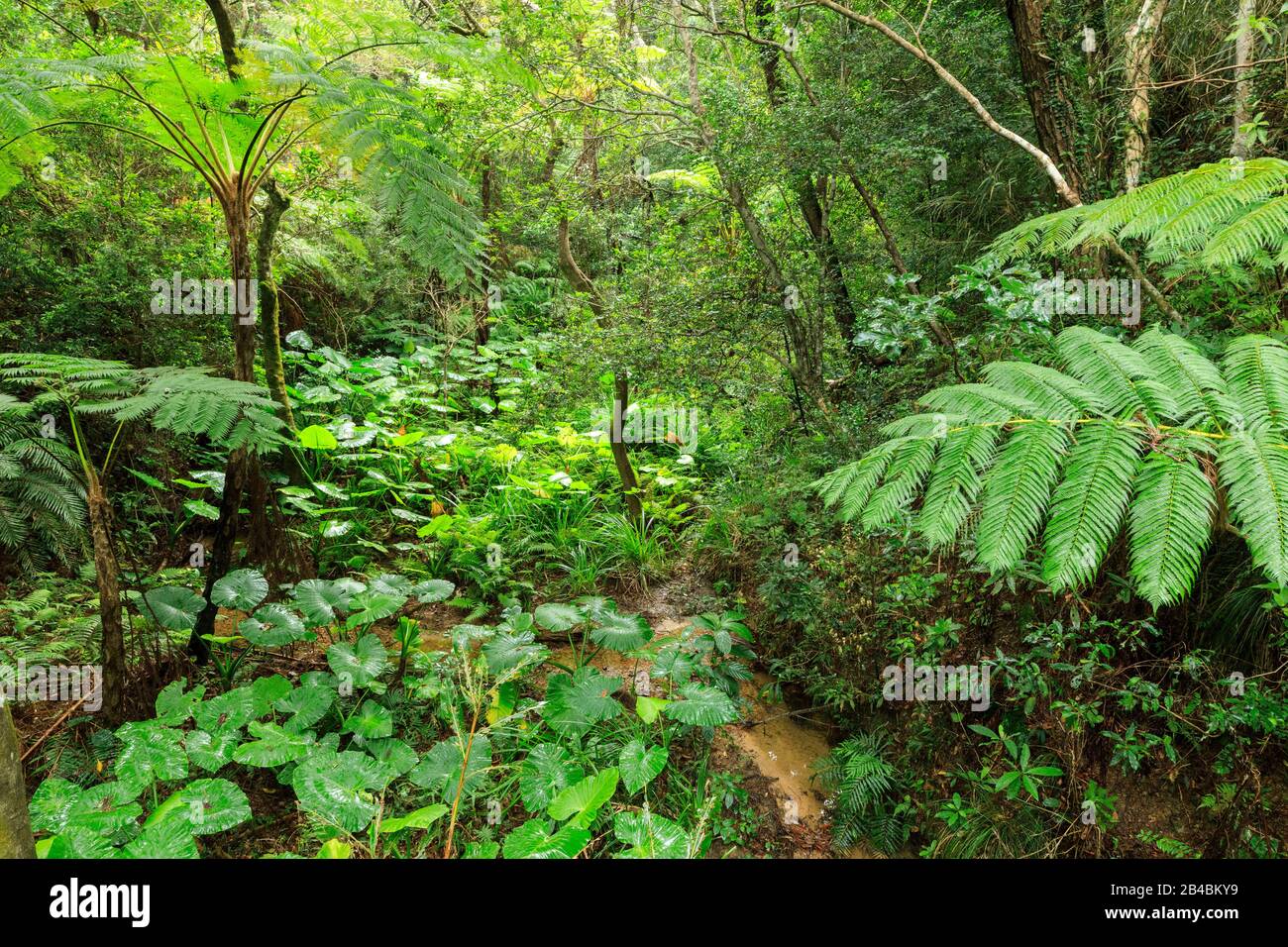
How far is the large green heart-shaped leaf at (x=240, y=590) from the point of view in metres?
2.79

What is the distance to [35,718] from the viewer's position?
282 centimetres

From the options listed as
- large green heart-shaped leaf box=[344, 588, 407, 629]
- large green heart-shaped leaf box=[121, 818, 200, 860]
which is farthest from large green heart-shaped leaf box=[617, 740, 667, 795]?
large green heart-shaped leaf box=[121, 818, 200, 860]

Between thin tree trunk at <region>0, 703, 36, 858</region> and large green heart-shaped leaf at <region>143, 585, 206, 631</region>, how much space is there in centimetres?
182

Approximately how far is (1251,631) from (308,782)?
330cm

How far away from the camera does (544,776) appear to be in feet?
7.94

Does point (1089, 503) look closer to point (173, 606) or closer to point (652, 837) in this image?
point (652, 837)

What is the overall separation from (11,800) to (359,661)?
167 centimetres

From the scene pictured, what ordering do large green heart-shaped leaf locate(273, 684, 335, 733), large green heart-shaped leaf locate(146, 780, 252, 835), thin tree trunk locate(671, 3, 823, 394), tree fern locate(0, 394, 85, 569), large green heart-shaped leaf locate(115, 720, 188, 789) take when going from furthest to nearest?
thin tree trunk locate(671, 3, 823, 394) < tree fern locate(0, 394, 85, 569) < large green heart-shaped leaf locate(273, 684, 335, 733) < large green heart-shaped leaf locate(115, 720, 188, 789) < large green heart-shaped leaf locate(146, 780, 252, 835)

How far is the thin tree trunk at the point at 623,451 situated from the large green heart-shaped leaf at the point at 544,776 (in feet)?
7.70

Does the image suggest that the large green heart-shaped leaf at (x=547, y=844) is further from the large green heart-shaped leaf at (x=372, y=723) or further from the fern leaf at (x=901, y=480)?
the fern leaf at (x=901, y=480)

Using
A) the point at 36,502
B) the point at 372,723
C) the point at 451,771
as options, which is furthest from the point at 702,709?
the point at 36,502

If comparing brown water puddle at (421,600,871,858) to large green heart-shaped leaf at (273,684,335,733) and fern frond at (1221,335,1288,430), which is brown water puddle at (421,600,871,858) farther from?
fern frond at (1221,335,1288,430)

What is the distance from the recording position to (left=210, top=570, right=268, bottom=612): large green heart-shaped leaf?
2785 millimetres
